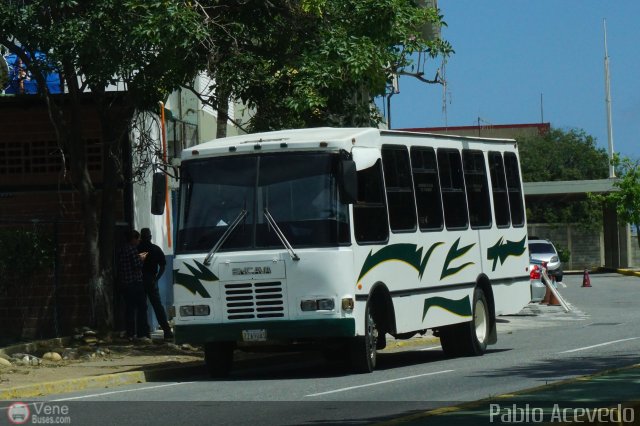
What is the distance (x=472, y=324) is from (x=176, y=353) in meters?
4.76

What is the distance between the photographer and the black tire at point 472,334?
2034 centimetres

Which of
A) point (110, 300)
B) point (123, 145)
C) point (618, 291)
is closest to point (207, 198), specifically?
point (110, 300)

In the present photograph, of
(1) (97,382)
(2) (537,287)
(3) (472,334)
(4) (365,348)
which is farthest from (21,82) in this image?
(2) (537,287)

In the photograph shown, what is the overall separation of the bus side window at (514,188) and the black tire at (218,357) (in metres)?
6.48

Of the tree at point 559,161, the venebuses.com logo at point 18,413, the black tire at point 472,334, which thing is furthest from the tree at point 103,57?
the tree at point 559,161

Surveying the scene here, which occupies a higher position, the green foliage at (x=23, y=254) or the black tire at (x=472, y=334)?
the green foliage at (x=23, y=254)

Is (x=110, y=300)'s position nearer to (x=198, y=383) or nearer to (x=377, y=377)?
(x=198, y=383)

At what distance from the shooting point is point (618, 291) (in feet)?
143

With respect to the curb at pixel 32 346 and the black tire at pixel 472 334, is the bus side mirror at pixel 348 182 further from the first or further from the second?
the curb at pixel 32 346

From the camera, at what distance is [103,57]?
19281mm

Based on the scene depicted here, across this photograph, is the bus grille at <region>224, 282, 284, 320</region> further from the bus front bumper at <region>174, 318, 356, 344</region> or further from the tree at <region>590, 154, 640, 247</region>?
the tree at <region>590, 154, 640, 247</region>

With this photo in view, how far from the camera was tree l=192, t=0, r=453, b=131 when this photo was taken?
20.5 m

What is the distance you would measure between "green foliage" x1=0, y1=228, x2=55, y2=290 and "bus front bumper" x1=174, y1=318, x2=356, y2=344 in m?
7.43

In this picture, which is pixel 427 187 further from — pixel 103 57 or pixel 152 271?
pixel 152 271
